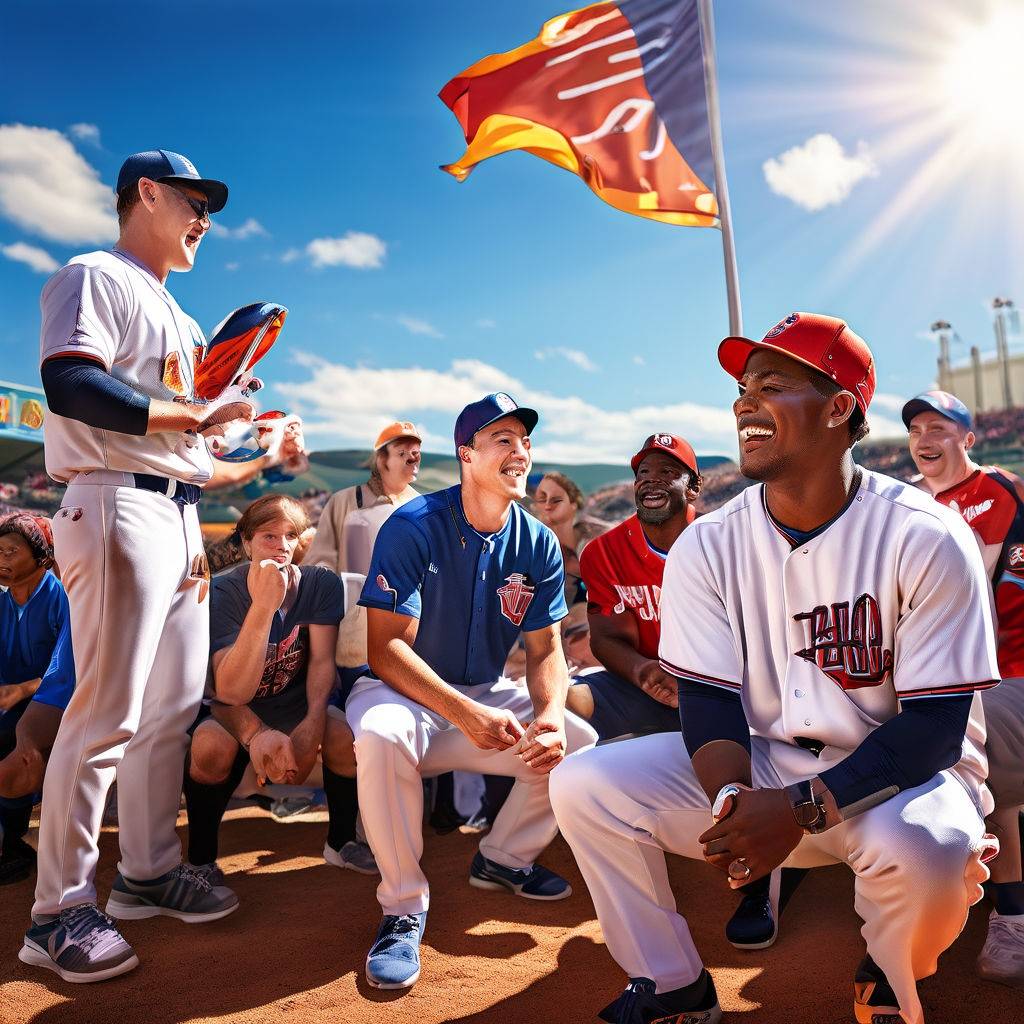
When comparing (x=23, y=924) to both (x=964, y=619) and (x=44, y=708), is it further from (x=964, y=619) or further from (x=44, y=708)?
(x=964, y=619)

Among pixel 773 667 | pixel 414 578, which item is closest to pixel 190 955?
pixel 414 578

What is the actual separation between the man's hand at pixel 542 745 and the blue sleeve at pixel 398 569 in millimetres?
636

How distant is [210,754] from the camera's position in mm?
3312

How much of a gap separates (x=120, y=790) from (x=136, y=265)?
1778mm

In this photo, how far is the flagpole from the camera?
222 inches

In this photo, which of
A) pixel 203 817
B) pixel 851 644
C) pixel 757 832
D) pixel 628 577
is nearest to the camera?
pixel 757 832

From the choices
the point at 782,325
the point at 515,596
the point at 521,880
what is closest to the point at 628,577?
the point at 515,596

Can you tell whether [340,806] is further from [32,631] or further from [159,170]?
[159,170]

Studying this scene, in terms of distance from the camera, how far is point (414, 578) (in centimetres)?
341

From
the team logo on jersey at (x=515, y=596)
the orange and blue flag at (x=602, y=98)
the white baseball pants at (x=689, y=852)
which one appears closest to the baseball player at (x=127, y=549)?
the team logo on jersey at (x=515, y=596)

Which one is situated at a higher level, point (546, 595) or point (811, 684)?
point (546, 595)

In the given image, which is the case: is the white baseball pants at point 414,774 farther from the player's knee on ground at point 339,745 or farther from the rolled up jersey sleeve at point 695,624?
the rolled up jersey sleeve at point 695,624

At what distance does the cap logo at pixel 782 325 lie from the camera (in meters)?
2.35

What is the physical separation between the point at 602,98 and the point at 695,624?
500 centimetres
